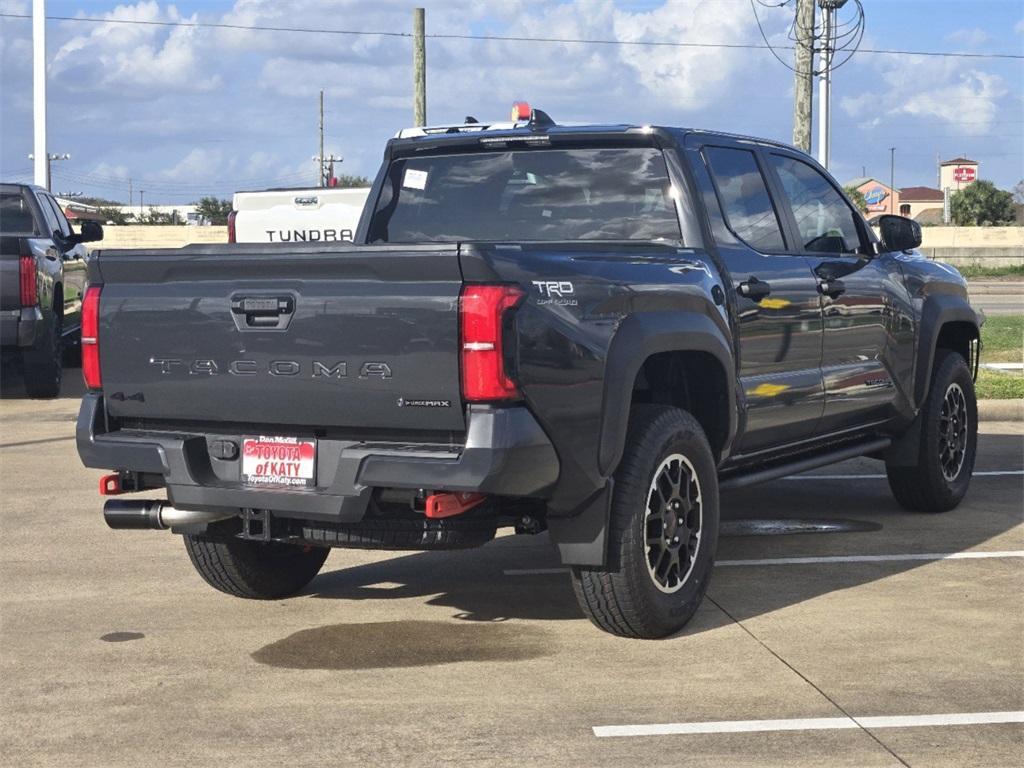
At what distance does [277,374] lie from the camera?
540 cm

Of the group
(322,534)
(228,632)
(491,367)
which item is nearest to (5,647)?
(228,632)

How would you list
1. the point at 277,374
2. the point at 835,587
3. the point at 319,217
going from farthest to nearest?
the point at 319,217, the point at 835,587, the point at 277,374

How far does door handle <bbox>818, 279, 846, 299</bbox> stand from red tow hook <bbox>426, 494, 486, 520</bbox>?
268 cm

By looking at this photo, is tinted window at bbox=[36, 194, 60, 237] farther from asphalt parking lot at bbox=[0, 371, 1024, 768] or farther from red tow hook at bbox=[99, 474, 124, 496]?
red tow hook at bbox=[99, 474, 124, 496]

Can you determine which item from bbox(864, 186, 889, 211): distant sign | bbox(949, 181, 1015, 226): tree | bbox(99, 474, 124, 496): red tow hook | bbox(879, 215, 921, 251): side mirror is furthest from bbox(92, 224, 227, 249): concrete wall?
bbox(949, 181, 1015, 226): tree

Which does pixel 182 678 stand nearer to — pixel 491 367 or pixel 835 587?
pixel 491 367

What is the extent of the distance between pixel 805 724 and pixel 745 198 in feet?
9.86

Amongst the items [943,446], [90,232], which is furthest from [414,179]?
[90,232]

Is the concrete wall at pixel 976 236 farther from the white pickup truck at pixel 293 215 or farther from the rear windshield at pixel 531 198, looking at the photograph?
the rear windshield at pixel 531 198

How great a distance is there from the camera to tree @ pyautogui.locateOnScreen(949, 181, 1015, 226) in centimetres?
9262

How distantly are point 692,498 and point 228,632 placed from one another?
1.93 meters

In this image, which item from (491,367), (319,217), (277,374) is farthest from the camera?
(319,217)

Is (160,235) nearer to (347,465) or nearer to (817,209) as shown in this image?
(817,209)

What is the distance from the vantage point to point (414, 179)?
743 cm
